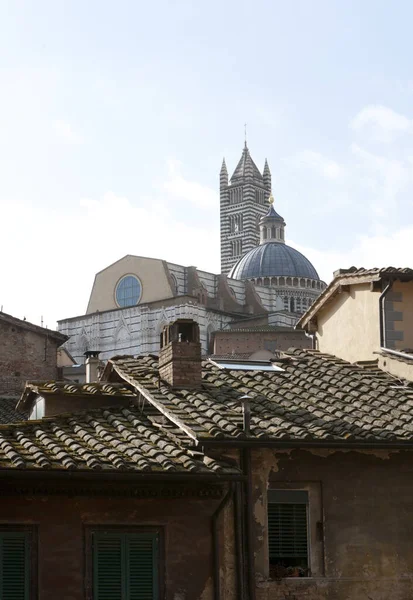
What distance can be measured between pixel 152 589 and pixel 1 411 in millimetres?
12935

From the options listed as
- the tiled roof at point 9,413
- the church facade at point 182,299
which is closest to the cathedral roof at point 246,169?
the church facade at point 182,299

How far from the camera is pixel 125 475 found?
12.9m

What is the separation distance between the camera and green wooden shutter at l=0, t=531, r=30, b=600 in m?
12.8

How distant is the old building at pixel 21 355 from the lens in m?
33.0

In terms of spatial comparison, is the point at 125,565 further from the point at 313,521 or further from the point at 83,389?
the point at 83,389

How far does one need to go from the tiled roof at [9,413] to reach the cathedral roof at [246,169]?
120m

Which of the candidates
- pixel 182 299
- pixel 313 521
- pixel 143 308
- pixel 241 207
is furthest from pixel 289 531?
pixel 241 207

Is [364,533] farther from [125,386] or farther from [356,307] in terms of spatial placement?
[356,307]

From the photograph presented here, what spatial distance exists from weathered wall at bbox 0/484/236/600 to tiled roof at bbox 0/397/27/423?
31.9 feet

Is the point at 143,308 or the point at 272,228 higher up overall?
the point at 272,228

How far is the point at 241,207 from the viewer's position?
144 metres

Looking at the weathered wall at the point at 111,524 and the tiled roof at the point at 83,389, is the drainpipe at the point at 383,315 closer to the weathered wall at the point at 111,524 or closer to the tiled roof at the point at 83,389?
the tiled roof at the point at 83,389

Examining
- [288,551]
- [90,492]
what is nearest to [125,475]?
[90,492]

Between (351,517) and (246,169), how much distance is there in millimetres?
134367
